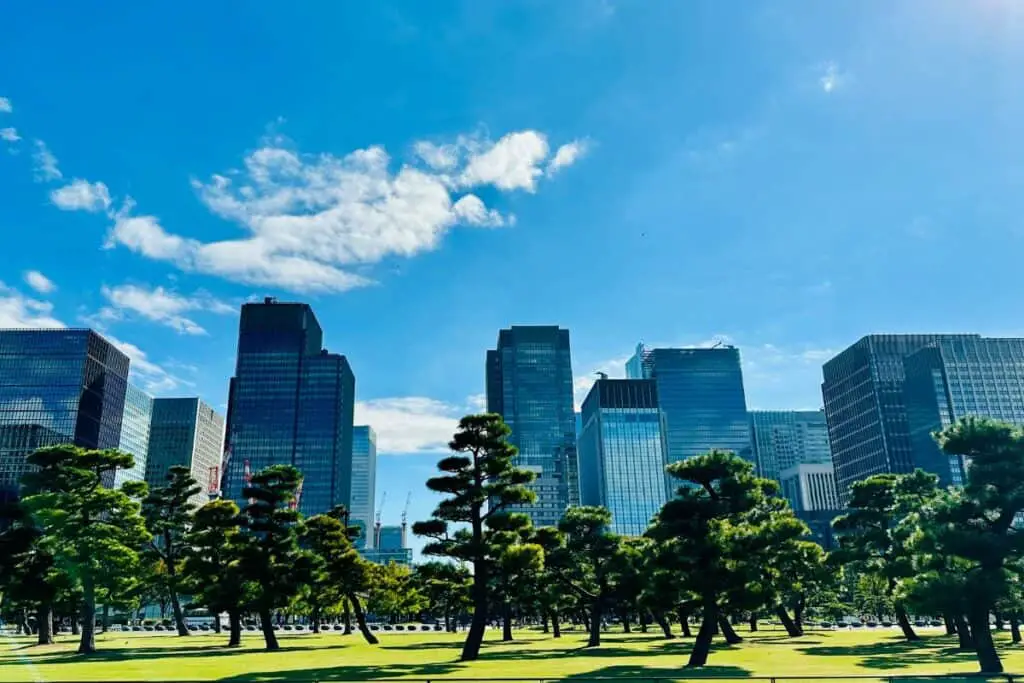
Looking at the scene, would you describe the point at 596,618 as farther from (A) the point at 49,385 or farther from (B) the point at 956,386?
(B) the point at 956,386

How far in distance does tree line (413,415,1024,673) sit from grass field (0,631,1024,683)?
2276mm

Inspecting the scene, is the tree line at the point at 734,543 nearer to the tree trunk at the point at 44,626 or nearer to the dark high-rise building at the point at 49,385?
the tree trunk at the point at 44,626

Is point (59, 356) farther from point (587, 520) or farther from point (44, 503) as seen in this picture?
point (587, 520)

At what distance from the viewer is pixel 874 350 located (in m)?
197

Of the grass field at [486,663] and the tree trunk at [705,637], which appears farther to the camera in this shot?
the tree trunk at [705,637]

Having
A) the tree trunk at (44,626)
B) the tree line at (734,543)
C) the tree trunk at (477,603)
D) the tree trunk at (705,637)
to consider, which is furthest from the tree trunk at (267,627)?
the tree trunk at (705,637)

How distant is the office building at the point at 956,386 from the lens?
179 metres

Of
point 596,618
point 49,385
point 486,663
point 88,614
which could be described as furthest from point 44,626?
point 49,385

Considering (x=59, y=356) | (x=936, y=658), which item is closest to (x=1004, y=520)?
(x=936, y=658)

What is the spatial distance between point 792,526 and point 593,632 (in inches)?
755

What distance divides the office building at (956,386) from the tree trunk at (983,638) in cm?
17565

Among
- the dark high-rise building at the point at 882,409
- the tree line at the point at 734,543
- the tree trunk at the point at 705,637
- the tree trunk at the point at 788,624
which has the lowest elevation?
the tree trunk at the point at 788,624

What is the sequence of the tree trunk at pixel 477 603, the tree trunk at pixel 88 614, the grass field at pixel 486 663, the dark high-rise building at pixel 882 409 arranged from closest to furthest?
the grass field at pixel 486 663, the tree trunk at pixel 477 603, the tree trunk at pixel 88 614, the dark high-rise building at pixel 882 409

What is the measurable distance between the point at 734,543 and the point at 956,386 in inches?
7364
